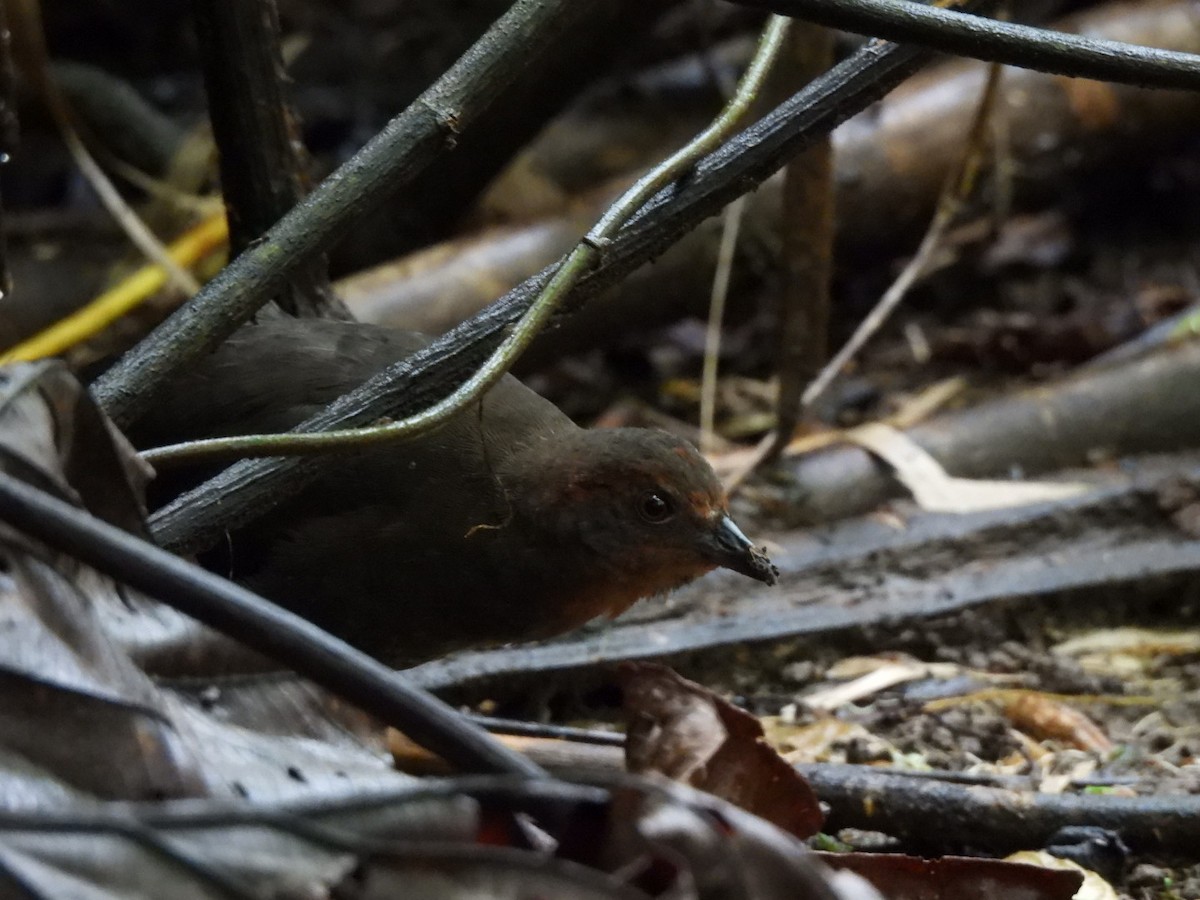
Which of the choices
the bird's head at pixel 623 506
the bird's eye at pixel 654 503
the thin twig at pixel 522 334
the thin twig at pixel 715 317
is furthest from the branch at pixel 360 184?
the thin twig at pixel 715 317

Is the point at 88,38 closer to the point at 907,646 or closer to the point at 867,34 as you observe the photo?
the point at 907,646

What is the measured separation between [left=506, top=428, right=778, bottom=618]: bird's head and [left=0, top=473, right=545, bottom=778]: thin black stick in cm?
152

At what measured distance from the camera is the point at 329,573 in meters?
2.63

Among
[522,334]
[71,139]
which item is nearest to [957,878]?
[522,334]

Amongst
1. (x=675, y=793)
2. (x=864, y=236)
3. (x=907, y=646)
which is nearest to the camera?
(x=675, y=793)

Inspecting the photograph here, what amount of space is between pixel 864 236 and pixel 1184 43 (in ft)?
4.81

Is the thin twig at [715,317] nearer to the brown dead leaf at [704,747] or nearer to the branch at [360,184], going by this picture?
the branch at [360,184]

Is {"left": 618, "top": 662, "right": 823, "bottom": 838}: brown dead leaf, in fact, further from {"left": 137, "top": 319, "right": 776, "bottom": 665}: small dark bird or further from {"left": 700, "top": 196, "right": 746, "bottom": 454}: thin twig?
{"left": 700, "top": 196, "right": 746, "bottom": 454}: thin twig

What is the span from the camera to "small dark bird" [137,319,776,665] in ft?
8.62

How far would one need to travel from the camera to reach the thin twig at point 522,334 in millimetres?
1887

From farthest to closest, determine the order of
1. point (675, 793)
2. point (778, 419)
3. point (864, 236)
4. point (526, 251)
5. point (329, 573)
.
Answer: point (864, 236)
point (526, 251)
point (778, 419)
point (329, 573)
point (675, 793)

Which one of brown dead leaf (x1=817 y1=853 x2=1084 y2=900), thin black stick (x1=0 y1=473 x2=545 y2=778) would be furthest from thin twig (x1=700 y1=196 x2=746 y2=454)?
thin black stick (x1=0 y1=473 x2=545 y2=778)

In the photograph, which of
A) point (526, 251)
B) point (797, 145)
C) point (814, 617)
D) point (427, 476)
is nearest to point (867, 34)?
point (797, 145)

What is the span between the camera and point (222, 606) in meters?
1.21
